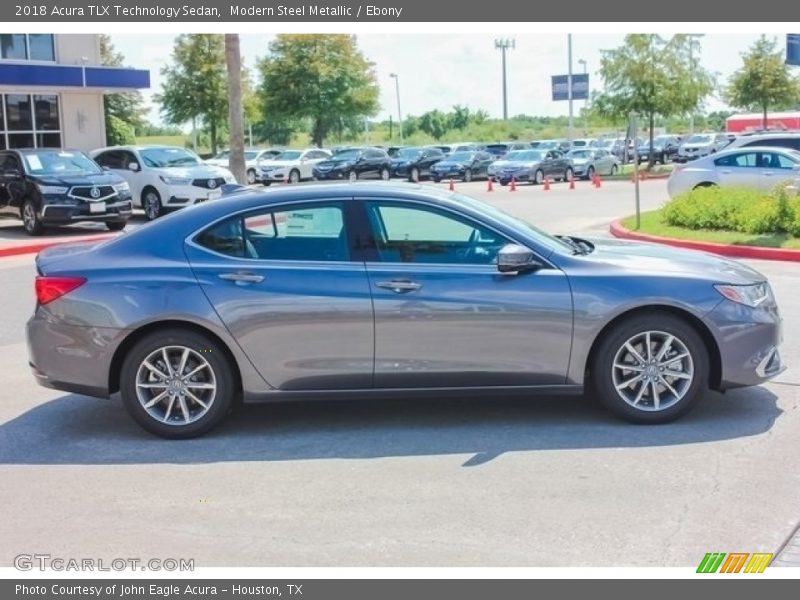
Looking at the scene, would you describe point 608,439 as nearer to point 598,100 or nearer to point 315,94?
point 598,100

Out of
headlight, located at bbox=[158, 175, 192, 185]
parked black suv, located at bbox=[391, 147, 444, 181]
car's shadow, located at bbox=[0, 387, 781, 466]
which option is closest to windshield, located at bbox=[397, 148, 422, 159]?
parked black suv, located at bbox=[391, 147, 444, 181]

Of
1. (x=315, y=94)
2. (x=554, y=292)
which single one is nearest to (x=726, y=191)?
(x=554, y=292)

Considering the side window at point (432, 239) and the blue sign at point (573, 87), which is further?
the blue sign at point (573, 87)

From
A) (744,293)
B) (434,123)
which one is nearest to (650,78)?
(744,293)

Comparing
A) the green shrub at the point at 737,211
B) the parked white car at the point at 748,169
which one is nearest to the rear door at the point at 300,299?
the green shrub at the point at 737,211

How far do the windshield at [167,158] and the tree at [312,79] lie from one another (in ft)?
113

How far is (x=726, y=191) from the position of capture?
18.1m

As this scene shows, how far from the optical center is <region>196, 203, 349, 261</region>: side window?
252 inches

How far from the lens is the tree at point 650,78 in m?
43.1

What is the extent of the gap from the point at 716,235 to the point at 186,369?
39.3 feet

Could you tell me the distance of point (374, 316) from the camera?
6215 millimetres

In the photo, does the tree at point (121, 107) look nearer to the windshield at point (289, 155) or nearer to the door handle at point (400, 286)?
the windshield at point (289, 155)

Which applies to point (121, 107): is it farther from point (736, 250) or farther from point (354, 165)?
point (736, 250)

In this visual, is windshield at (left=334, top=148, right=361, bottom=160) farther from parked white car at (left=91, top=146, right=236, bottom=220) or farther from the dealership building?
parked white car at (left=91, top=146, right=236, bottom=220)
